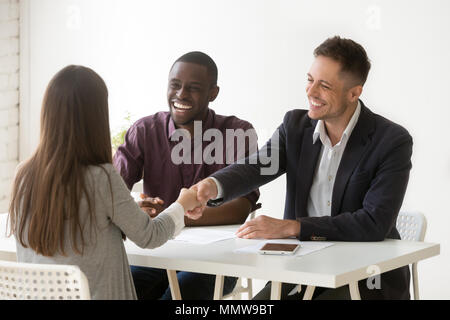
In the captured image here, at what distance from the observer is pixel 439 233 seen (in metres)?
4.41

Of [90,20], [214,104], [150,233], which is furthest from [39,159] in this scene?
[90,20]

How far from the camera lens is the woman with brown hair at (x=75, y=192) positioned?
1.98 m

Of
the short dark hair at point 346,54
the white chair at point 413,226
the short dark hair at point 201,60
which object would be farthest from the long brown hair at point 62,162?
the white chair at point 413,226

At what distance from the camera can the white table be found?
1987 millimetres

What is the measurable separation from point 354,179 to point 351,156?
0.32 feet

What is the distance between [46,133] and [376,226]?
1.22 meters

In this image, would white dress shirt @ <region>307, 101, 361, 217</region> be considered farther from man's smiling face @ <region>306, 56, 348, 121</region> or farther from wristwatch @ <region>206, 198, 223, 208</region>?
wristwatch @ <region>206, 198, 223, 208</region>

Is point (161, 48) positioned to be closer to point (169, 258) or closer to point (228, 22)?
point (228, 22)

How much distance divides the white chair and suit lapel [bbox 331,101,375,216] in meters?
0.44

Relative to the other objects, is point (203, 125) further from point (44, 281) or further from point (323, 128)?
point (44, 281)

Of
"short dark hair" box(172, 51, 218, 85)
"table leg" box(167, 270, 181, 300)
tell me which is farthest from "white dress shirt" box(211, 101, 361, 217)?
"short dark hair" box(172, 51, 218, 85)

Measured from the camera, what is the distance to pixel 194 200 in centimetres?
266

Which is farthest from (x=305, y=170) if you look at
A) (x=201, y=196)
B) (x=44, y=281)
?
(x=44, y=281)

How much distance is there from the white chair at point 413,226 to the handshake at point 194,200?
852mm
